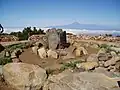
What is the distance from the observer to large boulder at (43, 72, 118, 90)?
369 cm

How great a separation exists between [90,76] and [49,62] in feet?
7.65

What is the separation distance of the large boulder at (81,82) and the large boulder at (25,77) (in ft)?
0.59

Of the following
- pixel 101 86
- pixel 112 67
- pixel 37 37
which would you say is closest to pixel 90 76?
pixel 101 86

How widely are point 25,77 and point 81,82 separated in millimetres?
1086

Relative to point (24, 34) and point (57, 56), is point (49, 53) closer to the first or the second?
point (57, 56)

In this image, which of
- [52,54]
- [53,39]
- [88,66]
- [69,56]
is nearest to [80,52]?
A: [69,56]

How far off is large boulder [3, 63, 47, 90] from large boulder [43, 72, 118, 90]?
18cm

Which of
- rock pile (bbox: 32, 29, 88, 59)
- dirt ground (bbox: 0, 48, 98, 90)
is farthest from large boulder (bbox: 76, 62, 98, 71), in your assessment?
rock pile (bbox: 32, 29, 88, 59)

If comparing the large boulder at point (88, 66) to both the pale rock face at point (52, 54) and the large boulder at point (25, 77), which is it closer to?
the large boulder at point (25, 77)

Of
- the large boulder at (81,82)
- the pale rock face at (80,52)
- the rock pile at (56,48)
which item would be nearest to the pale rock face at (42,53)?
the rock pile at (56,48)

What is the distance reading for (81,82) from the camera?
148 inches

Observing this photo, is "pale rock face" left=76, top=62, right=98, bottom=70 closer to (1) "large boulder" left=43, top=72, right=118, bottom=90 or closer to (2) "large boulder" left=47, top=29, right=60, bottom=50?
(1) "large boulder" left=43, top=72, right=118, bottom=90

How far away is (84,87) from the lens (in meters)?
3.69

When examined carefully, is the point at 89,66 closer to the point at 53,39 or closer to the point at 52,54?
the point at 52,54
